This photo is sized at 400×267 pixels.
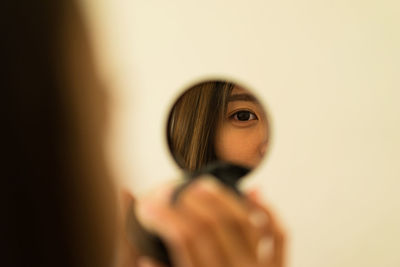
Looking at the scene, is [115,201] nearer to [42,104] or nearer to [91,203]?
[91,203]

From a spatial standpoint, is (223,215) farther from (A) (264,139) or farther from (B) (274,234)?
(A) (264,139)

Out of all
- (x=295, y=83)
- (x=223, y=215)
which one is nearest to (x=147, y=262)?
(x=223, y=215)

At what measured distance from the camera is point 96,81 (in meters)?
0.56

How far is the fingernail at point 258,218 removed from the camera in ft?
1.23

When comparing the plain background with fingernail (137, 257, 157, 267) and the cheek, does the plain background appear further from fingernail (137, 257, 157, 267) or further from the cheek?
fingernail (137, 257, 157, 267)

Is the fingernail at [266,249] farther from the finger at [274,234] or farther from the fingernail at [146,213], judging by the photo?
the fingernail at [146,213]

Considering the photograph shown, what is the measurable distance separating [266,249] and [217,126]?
25cm

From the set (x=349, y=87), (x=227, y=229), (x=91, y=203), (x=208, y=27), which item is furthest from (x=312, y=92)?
(x=91, y=203)

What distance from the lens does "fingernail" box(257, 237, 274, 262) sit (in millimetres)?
397

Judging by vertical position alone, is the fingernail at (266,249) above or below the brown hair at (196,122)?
below

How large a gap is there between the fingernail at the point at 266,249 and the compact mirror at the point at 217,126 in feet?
0.47

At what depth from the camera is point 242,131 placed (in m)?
0.59

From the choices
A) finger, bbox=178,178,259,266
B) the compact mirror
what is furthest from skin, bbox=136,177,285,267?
the compact mirror

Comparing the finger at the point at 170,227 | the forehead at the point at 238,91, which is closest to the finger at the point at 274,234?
the finger at the point at 170,227
